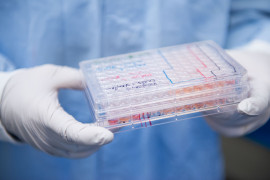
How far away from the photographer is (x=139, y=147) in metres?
0.94

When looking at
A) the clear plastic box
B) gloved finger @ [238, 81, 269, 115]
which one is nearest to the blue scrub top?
the clear plastic box

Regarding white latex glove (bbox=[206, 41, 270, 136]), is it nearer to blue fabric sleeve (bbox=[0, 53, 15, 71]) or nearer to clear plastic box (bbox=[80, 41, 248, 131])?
clear plastic box (bbox=[80, 41, 248, 131])

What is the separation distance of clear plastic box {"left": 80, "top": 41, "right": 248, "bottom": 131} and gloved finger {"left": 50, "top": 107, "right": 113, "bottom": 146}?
0.14ft

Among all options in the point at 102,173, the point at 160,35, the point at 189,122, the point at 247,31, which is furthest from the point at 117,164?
the point at 247,31

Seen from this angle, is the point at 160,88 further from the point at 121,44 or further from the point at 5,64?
the point at 5,64

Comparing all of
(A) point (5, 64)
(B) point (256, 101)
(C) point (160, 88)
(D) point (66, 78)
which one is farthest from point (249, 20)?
(A) point (5, 64)

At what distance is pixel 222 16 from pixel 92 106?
57 cm

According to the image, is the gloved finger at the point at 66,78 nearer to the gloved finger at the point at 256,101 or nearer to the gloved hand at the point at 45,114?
the gloved hand at the point at 45,114

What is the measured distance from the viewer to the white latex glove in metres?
0.67

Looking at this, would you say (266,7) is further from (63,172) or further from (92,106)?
(63,172)

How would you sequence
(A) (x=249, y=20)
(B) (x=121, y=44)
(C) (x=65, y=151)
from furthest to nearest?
(A) (x=249, y=20)
(B) (x=121, y=44)
(C) (x=65, y=151)

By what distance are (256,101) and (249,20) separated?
0.47m

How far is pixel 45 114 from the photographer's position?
0.66 metres

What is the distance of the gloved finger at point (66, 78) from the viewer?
0.75 meters
